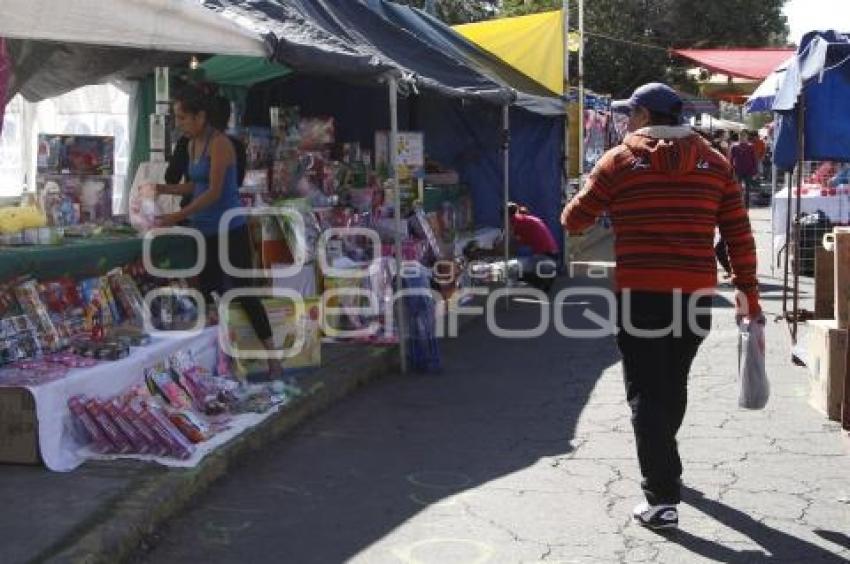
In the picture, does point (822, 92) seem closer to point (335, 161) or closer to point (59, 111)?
point (335, 161)

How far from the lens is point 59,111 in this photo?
787 cm

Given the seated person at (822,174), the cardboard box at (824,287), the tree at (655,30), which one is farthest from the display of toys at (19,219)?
the tree at (655,30)

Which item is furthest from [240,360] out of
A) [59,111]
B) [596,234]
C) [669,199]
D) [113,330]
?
[596,234]

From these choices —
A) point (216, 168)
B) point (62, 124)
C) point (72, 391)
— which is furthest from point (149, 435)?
point (62, 124)

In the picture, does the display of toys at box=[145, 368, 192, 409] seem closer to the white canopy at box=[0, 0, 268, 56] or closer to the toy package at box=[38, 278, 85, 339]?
the toy package at box=[38, 278, 85, 339]

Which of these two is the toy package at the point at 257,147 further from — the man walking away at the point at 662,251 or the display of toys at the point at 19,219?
the man walking away at the point at 662,251

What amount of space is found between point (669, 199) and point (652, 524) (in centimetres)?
139

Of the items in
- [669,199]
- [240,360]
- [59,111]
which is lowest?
[240,360]

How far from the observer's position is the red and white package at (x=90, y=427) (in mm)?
5016

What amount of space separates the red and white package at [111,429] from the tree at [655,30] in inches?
1334

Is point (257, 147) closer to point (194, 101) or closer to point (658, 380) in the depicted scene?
point (194, 101)

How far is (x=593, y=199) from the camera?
441 centimetres

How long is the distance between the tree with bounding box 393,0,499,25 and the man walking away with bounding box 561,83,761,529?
33153 millimetres

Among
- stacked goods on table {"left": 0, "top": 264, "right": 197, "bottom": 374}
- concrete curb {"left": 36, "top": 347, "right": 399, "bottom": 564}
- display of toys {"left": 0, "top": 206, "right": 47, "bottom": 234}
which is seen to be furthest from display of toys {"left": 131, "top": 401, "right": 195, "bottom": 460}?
display of toys {"left": 0, "top": 206, "right": 47, "bottom": 234}
